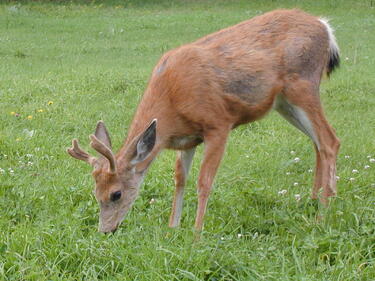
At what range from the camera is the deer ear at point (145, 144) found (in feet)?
15.3

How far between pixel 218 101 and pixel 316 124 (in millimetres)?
935

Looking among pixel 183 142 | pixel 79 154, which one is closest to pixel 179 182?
pixel 183 142

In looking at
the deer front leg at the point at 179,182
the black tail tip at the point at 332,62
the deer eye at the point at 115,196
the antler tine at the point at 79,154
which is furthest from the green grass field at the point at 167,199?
the black tail tip at the point at 332,62

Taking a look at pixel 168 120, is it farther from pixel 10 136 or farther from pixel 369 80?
pixel 369 80

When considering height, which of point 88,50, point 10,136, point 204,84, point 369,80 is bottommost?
point 88,50

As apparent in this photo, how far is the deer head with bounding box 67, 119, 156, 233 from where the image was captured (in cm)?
469

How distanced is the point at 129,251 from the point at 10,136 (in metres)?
3.75

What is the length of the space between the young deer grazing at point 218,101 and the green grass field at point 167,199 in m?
0.29

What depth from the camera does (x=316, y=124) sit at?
→ 565 cm

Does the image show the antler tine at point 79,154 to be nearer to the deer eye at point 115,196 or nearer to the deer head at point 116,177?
the deer head at point 116,177

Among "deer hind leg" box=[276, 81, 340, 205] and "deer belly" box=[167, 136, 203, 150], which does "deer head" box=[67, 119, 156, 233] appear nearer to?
"deer belly" box=[167, 136, 203, 150]

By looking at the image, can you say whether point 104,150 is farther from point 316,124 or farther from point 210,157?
point 316,124

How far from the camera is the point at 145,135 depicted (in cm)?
472

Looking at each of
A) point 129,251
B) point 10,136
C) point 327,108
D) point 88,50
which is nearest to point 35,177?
point 10,136
